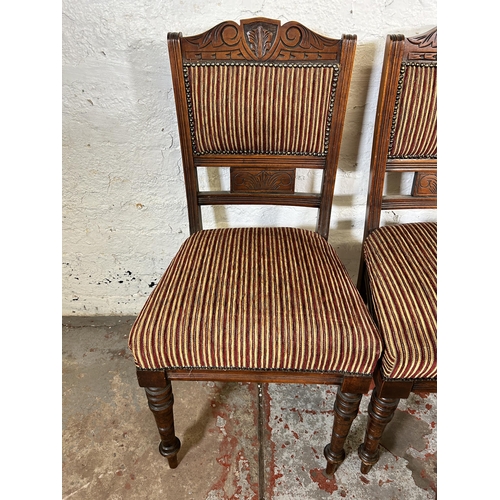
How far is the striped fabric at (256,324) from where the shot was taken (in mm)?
804

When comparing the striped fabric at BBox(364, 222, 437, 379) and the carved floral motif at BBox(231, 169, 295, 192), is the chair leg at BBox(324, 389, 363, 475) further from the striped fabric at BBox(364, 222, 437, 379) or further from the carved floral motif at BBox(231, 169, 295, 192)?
the carved floral motif at BBox(231, 169, 295, 192)

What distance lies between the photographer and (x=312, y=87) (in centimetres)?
96

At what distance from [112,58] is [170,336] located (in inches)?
31.2

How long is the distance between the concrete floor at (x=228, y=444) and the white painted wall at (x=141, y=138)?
1.37 feet

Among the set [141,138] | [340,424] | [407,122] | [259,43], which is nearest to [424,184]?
[407,122]

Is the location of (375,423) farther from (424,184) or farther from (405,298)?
(424,184)

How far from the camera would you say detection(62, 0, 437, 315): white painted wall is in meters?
1.00

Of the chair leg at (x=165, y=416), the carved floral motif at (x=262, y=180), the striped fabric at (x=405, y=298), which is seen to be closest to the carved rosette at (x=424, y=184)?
the striped fabric at (x=405, y=298)

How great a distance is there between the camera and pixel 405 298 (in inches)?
34.1

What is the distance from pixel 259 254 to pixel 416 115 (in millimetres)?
552

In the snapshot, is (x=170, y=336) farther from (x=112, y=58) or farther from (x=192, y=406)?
(x=112, y=58)

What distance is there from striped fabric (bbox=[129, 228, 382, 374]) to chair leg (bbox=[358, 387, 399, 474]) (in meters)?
0.13

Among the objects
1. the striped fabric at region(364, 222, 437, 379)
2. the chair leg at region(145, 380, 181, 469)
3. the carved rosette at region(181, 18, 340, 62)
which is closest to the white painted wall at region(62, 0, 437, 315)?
the carved rosette at region(181, 18, 340, 62)
